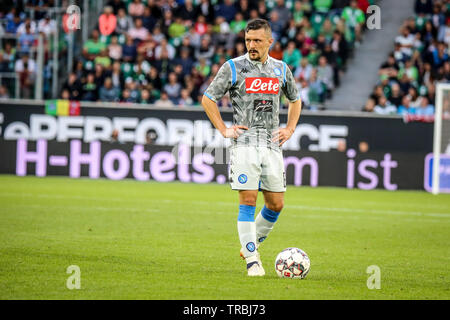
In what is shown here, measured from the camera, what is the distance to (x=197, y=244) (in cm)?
945

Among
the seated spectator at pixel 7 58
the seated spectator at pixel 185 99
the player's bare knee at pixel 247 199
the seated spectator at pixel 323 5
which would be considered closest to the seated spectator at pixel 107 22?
the seated spectator at pixel 7 58

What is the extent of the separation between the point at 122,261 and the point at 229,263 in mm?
1037

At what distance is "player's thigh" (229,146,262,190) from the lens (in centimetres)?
720

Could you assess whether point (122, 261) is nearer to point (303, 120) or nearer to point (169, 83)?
point (303, 120)

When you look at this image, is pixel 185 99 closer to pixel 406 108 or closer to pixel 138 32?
pixel 138 32

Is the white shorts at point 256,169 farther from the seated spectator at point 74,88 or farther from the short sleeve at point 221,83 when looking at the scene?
the seated spectator at point 74,88

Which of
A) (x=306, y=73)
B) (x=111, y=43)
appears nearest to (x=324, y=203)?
(x=306, y=73)

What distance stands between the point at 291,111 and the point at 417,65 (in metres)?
15.4

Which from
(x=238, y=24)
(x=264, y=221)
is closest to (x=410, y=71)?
(x=238, y=24)

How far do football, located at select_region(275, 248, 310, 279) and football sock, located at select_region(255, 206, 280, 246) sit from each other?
1.86 feet

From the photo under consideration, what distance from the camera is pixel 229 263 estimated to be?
26.3 feet

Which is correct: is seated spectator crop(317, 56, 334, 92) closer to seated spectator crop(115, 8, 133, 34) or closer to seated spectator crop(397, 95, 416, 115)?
seated spectator crop(397, 95, 416, 115)

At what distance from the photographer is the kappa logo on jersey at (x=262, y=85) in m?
7.34

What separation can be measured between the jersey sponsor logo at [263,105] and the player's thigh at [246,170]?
38 cm
